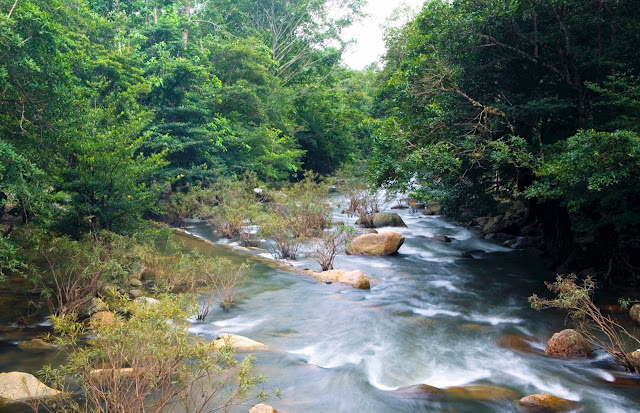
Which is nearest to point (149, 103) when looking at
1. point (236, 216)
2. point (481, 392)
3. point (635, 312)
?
point (236, 216)

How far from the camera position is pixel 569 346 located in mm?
7480

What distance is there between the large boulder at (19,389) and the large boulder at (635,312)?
9889 millimetres

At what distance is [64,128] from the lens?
27.1 ft

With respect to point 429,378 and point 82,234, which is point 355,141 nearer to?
point 82,234

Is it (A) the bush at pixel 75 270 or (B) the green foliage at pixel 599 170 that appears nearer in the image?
(B) the green foliage at pixel 599 170

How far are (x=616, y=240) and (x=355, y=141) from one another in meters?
30.0

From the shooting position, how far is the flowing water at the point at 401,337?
20.6ft

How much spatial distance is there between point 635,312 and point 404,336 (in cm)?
458

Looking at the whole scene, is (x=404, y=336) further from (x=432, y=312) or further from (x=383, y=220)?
(x=383, y=220)

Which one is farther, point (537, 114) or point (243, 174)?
point (243, 174)

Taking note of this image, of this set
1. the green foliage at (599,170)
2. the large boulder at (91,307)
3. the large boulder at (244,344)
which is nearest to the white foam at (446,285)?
the green foliage at (599,170)

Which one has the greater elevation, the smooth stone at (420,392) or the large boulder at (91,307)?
the large boulder at (91,307)

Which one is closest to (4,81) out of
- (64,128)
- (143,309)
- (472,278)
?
(64,128)

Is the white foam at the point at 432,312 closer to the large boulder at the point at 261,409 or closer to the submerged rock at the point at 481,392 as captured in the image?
the submerged rock at the point at 481,392
